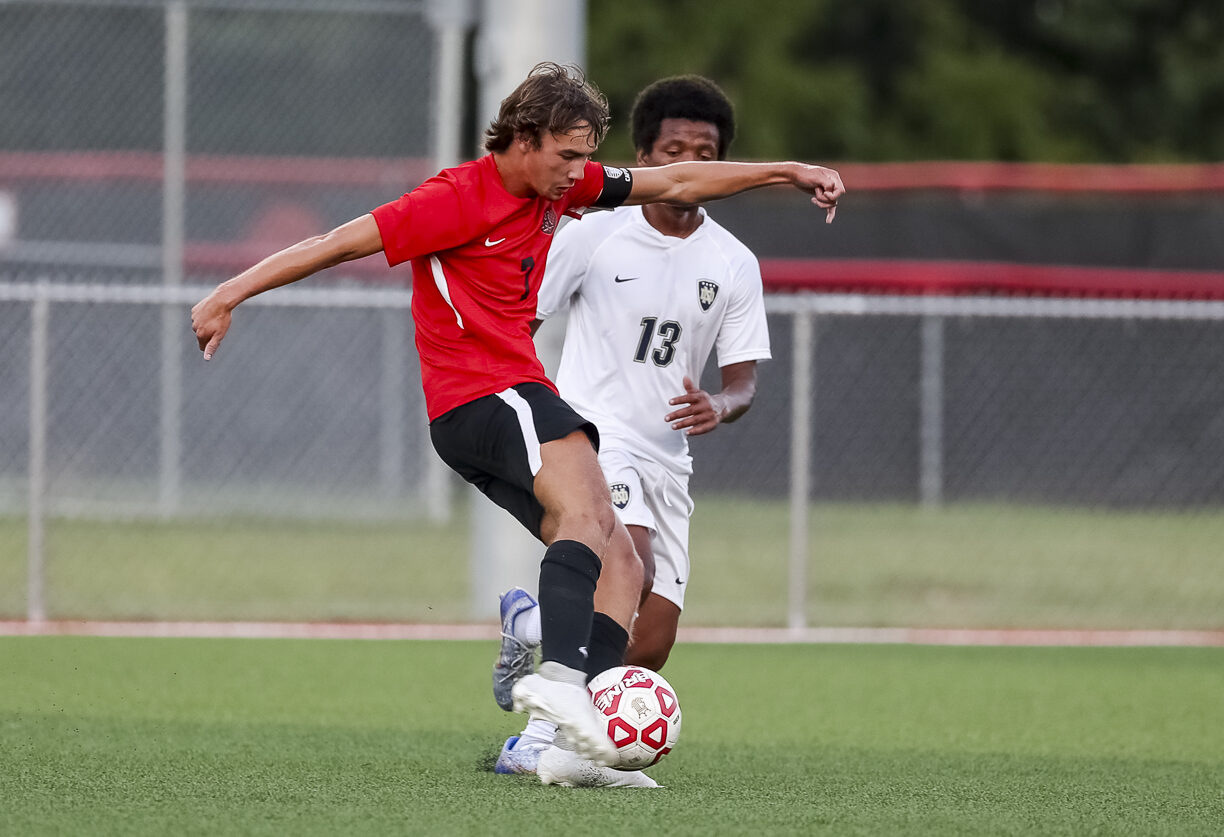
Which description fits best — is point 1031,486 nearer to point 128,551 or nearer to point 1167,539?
point 1167,539

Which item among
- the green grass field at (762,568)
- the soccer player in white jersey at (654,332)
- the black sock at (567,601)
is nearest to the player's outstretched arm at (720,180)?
the soccer player in white jersey at (654,332)

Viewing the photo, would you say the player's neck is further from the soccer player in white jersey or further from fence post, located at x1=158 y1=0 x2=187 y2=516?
fence post, located at x1=158 y1=0 x2=187 y2=516

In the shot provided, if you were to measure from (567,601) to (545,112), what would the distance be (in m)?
1.34

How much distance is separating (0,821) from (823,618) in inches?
237

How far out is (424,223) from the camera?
15.4ft

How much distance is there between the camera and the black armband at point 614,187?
16.6 feet

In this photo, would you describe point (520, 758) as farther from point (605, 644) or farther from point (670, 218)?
point (670, 218)

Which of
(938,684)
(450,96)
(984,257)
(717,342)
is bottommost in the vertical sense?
(938,684)

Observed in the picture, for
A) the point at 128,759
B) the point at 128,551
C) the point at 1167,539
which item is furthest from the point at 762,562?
the point at 128,759

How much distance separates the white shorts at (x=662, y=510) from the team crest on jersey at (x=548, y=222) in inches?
31.6

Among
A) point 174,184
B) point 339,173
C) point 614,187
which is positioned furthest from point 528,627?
point 339,173

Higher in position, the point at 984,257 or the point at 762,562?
the point at 984,257

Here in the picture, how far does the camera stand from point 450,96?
12914mm

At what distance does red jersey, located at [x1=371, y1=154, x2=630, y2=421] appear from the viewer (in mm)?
4781
